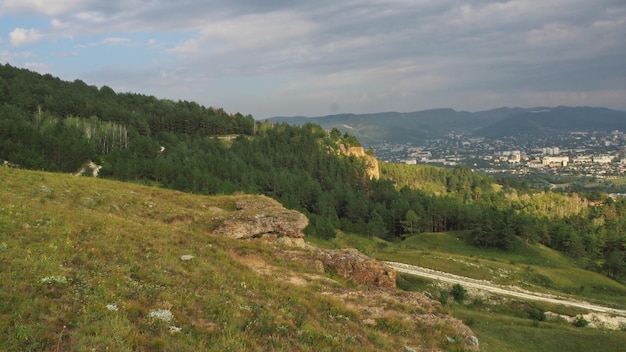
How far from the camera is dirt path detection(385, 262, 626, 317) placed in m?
59.2

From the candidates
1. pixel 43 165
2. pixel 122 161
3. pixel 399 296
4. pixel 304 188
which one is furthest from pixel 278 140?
pixel 399 296

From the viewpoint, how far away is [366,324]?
20.7m

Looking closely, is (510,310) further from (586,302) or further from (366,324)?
(366,324)

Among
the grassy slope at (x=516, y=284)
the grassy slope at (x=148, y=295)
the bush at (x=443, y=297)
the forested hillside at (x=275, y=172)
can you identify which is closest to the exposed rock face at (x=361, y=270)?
the grassy slope at (x=148, y=295)

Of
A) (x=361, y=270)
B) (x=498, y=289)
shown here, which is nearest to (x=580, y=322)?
(x=498, y=289)

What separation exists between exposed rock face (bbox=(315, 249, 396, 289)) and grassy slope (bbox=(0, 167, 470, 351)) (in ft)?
10.2

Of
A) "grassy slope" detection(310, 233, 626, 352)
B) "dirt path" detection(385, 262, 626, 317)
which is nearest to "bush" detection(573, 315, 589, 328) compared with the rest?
"grassy slope" detection(310, 233, 626, 352)

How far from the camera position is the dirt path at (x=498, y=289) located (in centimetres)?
5916

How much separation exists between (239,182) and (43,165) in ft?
177

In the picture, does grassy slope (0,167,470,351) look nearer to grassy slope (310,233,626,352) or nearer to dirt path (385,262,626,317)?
grassy slope (310,233,626,352)

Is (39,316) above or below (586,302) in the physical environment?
above

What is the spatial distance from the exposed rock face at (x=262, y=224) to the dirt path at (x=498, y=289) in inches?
1228

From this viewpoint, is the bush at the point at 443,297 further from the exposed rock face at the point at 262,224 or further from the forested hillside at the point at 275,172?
the forested hillside at the point at 275,172

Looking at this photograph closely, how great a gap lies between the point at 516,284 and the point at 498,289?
36.4 feet
